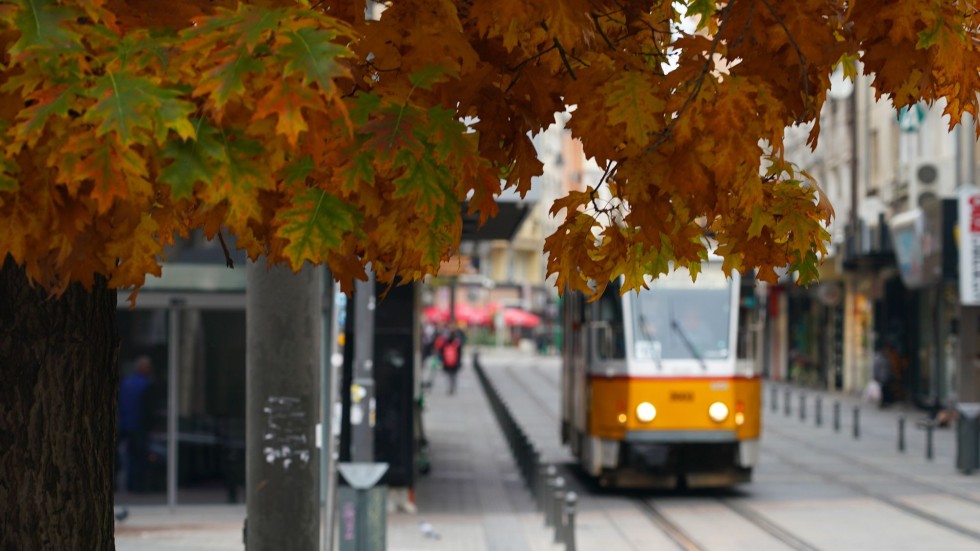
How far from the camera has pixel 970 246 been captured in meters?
31.4

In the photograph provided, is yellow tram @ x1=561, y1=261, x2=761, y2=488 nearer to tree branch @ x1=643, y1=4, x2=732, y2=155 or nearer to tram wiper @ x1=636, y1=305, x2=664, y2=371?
tram wiper @ x1=636, y1=305, x2=664, y2=371

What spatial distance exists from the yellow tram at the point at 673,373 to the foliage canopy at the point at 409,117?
14.5 metres

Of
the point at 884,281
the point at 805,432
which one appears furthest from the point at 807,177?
the point at 884,281

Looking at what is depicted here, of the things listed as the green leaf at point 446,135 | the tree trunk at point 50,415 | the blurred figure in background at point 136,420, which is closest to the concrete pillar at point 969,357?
the blurred figure in background at point 136,420

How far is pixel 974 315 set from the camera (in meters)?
35.5

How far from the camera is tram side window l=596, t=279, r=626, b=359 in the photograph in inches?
790

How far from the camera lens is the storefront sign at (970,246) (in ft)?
103

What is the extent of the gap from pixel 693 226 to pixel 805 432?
3019 cm

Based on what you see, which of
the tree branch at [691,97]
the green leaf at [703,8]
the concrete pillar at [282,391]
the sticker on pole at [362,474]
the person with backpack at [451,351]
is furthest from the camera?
the person with backpack at [451,351]

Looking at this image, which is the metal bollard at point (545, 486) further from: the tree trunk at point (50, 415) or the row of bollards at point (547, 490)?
the tree trunk at point (50, 415)

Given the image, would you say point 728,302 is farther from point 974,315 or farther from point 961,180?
point 961,180

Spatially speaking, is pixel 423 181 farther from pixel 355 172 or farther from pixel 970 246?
pixel 970 246

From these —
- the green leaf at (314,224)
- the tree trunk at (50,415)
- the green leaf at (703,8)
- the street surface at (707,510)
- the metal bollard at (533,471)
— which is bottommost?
the street surface at (707,510)

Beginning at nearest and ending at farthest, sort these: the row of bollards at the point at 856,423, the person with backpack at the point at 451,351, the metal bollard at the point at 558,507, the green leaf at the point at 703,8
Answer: the green leaf at the point at 703,8
the metal bollard at the point at 558,507
the row of bollards at the point at 856,423
the person with backpack at the point at 451,351
